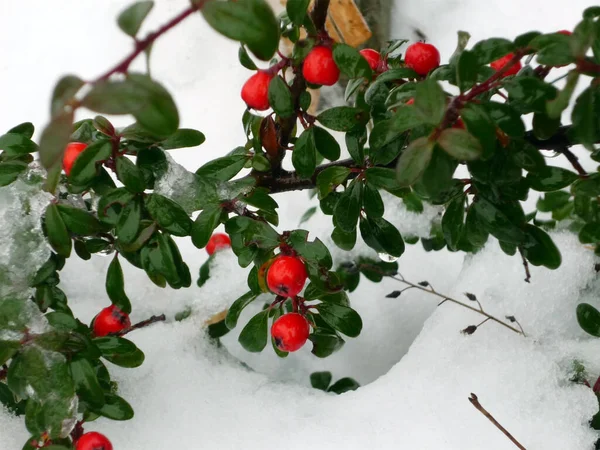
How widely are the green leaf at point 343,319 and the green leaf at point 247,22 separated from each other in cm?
40

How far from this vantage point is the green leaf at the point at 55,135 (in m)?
0.35

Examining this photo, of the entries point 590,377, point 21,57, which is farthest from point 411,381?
point 21,57

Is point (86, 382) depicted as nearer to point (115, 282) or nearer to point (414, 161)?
point (115, 282)

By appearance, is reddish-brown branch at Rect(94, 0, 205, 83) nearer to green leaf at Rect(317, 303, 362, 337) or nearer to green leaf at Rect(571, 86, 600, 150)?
green leaf at Rect(571, 86, 600, 150)

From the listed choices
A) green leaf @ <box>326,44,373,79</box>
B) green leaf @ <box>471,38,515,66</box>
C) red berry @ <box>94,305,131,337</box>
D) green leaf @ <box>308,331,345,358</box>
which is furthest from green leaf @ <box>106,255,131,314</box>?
green leaf @ <box>471,38,515,66</box>

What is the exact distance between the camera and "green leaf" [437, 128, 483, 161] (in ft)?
1.50

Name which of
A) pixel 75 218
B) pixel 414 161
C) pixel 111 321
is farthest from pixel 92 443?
pixel 414 161

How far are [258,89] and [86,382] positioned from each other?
15.1 inches

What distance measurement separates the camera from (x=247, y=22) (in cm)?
44

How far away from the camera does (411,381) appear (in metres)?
0.90

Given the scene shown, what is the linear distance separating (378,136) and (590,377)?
515 mm

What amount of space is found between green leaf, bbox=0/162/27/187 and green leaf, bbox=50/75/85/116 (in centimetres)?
36

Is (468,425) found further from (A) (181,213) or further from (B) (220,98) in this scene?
(B) (220,98)

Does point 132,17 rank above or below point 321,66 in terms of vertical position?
above
